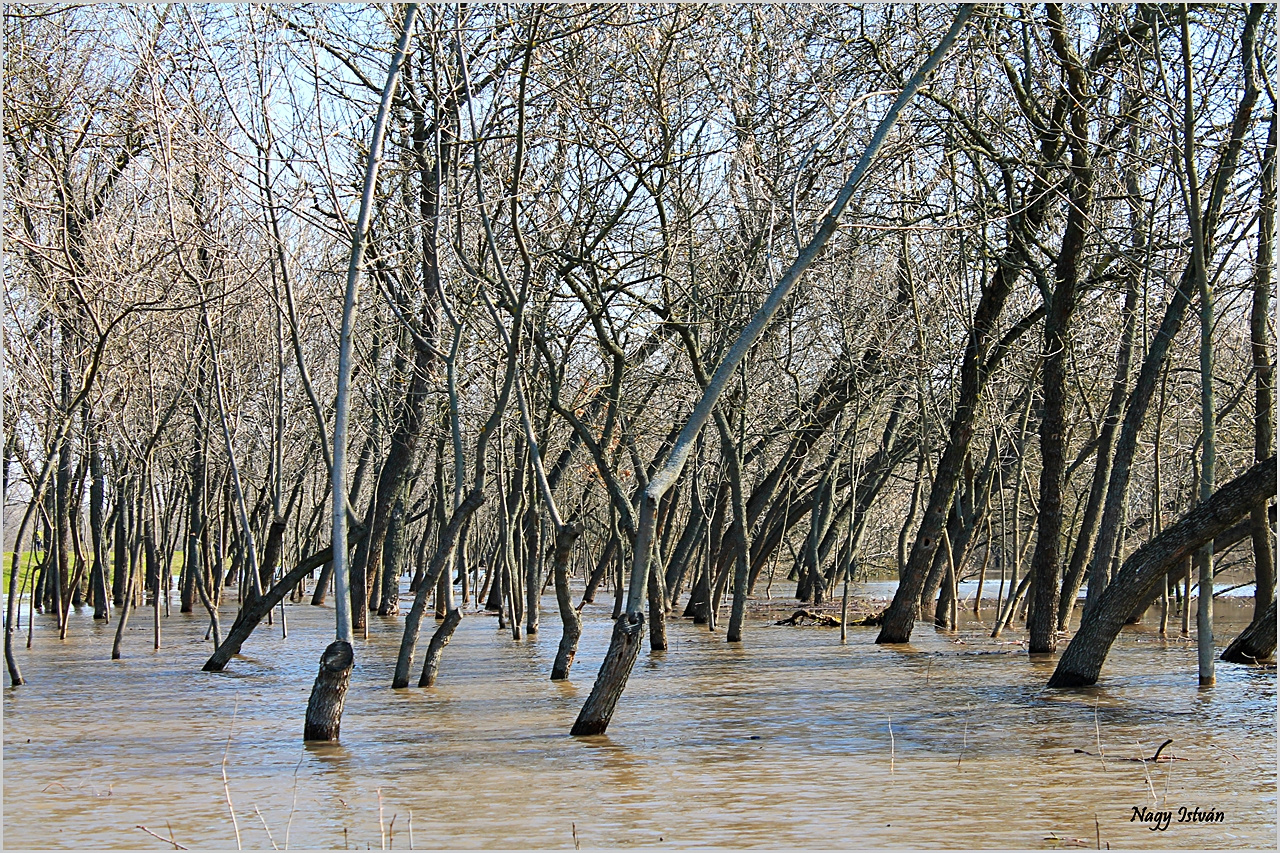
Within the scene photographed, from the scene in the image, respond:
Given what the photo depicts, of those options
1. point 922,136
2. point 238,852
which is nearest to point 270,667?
point 238,852

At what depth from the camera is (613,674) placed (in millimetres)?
8789

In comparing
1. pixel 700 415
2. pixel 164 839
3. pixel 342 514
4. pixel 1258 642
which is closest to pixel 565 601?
pixel 342 514

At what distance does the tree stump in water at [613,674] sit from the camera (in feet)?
28.0

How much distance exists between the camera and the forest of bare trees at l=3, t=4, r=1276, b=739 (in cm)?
1070

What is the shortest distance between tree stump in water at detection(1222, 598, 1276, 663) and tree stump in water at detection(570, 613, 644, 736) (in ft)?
24.8

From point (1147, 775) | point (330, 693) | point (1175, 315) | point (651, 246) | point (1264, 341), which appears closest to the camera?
point (1147, 775)

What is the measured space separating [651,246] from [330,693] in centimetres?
845

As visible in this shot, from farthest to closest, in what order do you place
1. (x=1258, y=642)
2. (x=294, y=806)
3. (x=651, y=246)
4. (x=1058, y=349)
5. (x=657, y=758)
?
(x=651, y=246) → (x=1058, y=349) → (x=1258, y=642) → (x=657, y=758) → (x=294, y=806)

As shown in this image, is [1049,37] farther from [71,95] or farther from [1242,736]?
[71,95]

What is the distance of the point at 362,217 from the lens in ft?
28.8

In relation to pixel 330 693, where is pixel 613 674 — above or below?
above

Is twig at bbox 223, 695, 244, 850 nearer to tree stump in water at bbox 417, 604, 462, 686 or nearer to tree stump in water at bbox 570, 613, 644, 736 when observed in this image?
tree stump in water at bbox 417, 604, 462, 686

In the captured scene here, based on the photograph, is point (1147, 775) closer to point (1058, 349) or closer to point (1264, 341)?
point (1264, 341)

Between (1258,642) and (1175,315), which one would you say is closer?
(1175,315)
